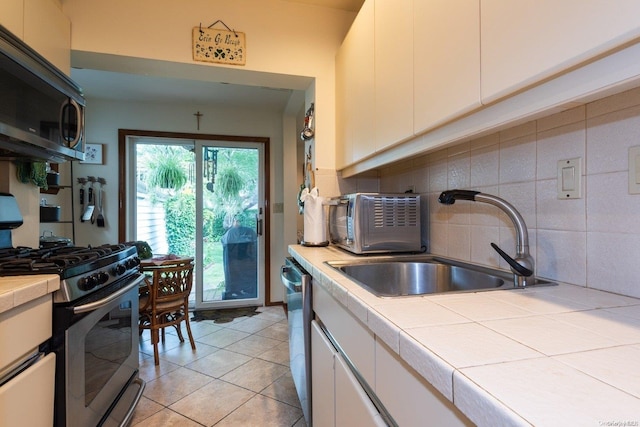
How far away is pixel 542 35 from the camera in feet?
2.07

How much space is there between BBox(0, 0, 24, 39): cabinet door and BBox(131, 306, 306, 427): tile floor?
1.93 m

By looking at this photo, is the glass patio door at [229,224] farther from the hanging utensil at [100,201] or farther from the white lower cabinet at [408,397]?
the white lower cabinet at [408,397]

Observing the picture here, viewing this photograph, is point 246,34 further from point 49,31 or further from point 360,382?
point 360,382

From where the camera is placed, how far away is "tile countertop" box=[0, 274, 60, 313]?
83 cm

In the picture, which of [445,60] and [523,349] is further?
[445,60]

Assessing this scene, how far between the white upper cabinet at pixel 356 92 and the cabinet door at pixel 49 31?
1.54m

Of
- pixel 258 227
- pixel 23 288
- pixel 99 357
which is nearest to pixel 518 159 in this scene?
pixel 23 288

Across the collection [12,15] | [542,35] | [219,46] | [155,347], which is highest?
[219,46]

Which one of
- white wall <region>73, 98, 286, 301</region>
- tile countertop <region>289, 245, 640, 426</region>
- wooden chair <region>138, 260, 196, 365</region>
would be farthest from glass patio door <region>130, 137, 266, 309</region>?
tile countertop <region>289, 245, 640, 426</region>

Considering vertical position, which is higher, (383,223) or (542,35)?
(542,35)

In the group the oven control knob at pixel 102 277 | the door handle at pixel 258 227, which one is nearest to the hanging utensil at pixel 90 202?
the door handle at pixel 258 227

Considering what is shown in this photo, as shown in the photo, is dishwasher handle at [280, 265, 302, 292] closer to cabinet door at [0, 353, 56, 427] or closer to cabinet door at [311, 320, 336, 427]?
cabinet door at [311, 320, 336, 427]

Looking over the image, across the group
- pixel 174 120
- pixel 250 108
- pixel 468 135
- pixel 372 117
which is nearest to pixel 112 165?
pixel 174 120

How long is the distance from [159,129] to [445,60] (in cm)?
330
